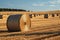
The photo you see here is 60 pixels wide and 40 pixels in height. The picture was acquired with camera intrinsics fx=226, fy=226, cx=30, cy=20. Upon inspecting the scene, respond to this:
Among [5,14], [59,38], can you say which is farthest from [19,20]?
[5,14]

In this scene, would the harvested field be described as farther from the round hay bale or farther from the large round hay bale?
the round hay bale

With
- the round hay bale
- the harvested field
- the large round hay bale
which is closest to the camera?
the harvested field

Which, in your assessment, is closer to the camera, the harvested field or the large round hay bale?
the harvested field

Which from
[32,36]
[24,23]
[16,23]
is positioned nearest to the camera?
[32,36]

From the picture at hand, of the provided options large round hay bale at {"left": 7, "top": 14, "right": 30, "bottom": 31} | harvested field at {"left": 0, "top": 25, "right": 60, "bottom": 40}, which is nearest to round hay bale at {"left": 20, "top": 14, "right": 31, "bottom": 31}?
large round hay bale at {"left": 7, "top": 14, "right": 30, "bottom": 31}

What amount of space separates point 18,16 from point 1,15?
14333 mm

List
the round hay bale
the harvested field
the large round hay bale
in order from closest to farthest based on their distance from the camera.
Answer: the harvested field → the large round hay bale → the round hay bale

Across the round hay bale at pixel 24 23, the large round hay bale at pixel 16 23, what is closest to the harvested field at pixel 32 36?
the large round hay bale at pixel 16 23

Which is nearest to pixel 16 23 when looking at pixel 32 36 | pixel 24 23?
pixel 24 23

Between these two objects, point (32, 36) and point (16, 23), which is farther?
point (16, 23)

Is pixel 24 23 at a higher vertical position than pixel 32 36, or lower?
lower

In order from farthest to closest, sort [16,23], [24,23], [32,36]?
[24,23] → [16,23] → [32,36]

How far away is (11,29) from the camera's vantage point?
12914 millimetres

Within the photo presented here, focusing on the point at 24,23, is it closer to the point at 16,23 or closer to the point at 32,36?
the point at 16,23
